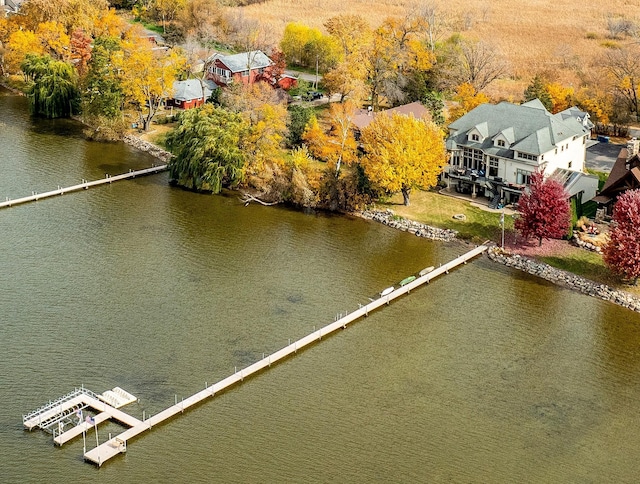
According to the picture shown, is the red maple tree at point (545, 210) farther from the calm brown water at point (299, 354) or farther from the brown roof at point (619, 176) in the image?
the brown roof at point (619, 176)

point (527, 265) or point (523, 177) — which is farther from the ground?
point (523, 177)

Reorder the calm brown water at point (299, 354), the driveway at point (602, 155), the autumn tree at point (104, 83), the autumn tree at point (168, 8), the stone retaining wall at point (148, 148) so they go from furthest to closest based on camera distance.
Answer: the autumn tree at point (168, 8)
the autumn tree at point (104, 83)
the stone retaining wall at point (148, 148)
the driveway at point (602, 155)
the calm brown water at point (299, 354)

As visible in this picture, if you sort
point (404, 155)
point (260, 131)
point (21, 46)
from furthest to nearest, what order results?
point (21, 46)
point (260, 131)
point (404, 155)

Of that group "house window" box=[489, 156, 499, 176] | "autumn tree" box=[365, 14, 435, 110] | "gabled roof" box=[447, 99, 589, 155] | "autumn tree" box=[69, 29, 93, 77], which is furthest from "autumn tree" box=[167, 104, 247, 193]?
"autumn tree" box=[69, 29, 93, 77]

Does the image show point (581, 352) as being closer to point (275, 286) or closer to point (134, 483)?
point (275, 286)

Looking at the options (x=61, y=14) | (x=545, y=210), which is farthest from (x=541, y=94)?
(x=61, y=14)

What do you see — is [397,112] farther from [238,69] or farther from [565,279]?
[565,279]

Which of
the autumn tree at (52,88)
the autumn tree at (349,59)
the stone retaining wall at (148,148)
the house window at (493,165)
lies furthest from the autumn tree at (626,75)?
the autumn tree at (52,88)
